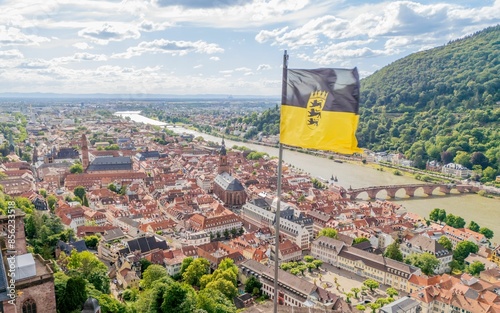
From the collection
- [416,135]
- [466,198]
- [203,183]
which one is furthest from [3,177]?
[416,135]

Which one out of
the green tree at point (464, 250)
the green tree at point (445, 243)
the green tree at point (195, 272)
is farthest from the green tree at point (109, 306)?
the green tree at point (464, 250)

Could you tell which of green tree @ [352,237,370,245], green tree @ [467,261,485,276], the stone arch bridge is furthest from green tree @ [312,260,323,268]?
the stone arch bridge

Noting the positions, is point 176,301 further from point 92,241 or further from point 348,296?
point 92,241

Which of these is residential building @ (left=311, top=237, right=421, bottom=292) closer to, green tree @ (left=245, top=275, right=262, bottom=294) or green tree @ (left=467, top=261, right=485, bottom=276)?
green tree @ (left=467, top=261, right=485, bottom=276)

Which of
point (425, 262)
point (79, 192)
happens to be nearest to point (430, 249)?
point (425, 262)

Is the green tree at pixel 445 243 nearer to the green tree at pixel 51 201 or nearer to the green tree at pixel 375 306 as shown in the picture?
the green tree at pixel 375 306

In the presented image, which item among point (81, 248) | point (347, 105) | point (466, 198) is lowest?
point (466, 198)

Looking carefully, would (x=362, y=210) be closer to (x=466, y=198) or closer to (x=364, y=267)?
(x=364, y=267)
